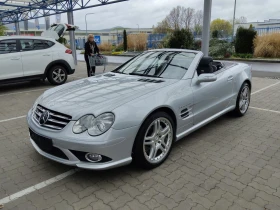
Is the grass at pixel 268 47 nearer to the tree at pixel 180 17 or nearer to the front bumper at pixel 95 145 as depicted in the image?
the front bumper at pixel 95 145

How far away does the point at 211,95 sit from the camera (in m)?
3.96

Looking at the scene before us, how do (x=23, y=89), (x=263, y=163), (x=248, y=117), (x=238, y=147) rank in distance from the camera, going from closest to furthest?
(x=263, y=163) → (x=238, y=147) → (x=248, y=117) → (x=23, y=89)

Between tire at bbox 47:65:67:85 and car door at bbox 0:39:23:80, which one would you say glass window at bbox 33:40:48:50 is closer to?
car door at bbox 0:39:23:80

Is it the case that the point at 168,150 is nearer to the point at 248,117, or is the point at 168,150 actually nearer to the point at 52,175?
the point at 52,175

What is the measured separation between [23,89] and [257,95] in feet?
23.8

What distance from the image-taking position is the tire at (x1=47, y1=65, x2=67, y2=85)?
8438mm

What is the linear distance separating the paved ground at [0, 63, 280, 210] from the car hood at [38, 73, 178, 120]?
0.82 meters

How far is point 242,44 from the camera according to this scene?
1841 cm

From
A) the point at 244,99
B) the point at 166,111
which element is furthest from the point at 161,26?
the point at 166,111

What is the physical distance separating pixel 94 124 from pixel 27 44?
6471 millimetres

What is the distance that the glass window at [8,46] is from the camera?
7453mm

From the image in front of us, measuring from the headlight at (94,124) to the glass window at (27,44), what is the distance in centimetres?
627

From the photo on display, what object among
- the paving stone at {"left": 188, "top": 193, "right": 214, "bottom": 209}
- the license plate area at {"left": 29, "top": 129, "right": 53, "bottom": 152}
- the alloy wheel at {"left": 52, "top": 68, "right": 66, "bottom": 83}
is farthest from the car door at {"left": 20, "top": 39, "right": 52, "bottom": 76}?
the paving stone at {"left": 188, "top": 193, "right": 214, "bottom": 209}

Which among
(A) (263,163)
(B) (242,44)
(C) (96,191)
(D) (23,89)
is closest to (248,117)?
(A) (263,163)
